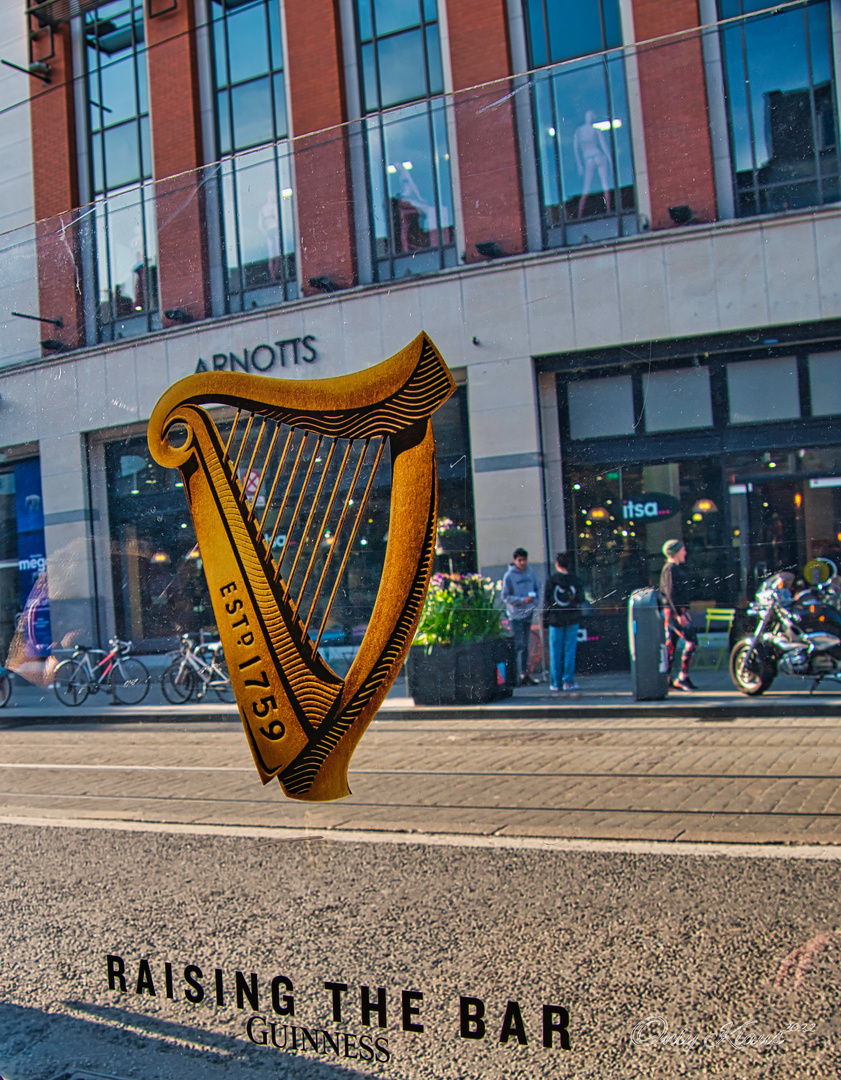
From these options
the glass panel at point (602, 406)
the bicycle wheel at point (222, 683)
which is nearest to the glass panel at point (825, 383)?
the glass panel at point (602, 406)

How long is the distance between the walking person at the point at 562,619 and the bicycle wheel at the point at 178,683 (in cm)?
71

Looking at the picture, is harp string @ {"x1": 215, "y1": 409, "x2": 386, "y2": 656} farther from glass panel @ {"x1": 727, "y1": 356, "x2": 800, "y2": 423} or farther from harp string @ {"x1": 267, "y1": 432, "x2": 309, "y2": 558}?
glass panel @ {"x1": 727, "y1": 356, "x2": 800, "y2": 423}

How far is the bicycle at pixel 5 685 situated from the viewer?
2.10m

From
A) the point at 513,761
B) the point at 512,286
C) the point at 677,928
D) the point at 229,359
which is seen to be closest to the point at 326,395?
the point at 229,359

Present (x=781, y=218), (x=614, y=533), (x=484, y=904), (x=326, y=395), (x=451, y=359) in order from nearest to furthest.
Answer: (x=781, y=218), (x=614, y=533), (x=451, y=359), (x=326, y=395), (x=484, y=904)

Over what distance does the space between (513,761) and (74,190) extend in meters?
1.54

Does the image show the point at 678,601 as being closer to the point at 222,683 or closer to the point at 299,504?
the point at 299,504

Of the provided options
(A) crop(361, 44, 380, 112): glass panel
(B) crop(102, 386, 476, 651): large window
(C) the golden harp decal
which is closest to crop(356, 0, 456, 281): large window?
(A) crop(361, 44, 380, 112): glass panel

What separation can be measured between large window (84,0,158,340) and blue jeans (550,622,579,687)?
0.99 meters

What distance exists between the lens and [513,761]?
1556mm

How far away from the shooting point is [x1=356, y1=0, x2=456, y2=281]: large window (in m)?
1.56

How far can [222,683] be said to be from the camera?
1.72 m

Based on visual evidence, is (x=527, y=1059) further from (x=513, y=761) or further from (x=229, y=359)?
(x=229, y=359)

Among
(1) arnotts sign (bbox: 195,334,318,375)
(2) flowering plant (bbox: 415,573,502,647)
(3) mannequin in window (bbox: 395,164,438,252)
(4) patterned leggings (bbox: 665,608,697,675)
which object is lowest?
(4) patterned leggings (bbox: 665,608,697,675)
